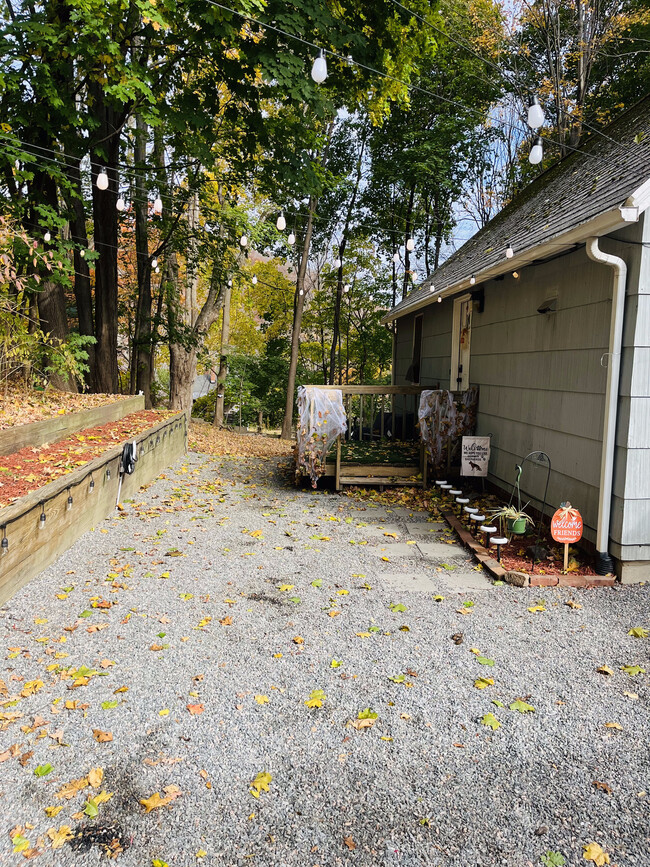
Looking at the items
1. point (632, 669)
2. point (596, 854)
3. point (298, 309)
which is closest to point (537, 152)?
point (632, 669)

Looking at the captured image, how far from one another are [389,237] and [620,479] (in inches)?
716

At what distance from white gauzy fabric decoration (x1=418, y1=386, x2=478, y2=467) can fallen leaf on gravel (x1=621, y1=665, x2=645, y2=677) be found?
463cm

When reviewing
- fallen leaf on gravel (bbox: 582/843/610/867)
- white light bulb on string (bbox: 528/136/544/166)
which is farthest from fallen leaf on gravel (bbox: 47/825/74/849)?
white light bulb on string (bbox: 528/136/544/166)

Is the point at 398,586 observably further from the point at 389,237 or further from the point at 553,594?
the point at 389,237

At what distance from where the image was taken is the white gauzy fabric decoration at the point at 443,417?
25.6 ft

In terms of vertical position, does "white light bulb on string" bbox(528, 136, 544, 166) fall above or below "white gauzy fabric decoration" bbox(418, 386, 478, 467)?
above

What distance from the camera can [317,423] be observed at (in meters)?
7.70

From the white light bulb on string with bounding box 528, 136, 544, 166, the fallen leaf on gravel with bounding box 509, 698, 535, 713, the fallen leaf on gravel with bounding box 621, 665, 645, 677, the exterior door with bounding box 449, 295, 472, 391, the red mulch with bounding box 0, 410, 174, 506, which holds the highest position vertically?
the white light bulb on string with bounding box 528, 136, 544, 166

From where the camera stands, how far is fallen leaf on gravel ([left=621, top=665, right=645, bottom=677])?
3.23m

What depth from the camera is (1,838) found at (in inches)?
80.3

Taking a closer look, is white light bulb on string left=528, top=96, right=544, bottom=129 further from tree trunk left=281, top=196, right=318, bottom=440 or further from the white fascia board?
tree trunk left=281, top=196, right=318, bottom=440

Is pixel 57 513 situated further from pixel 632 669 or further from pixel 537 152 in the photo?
pixel 537 152

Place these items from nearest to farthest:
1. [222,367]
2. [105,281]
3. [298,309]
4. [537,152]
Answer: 1. [537,152]
2. [105,281]
3. [298,309]
4. [222,367]

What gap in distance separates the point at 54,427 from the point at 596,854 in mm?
6294
